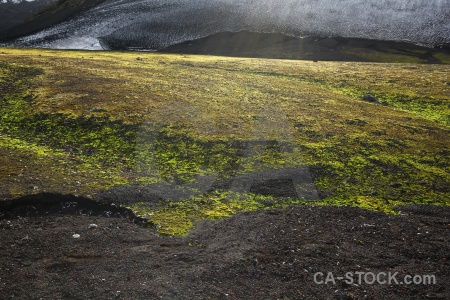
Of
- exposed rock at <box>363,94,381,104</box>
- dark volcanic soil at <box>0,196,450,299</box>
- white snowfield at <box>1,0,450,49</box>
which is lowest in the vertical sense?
dark volcanic soil at <box>0,196,450,299</box>

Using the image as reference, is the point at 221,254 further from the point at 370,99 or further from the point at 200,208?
the point at 370,99

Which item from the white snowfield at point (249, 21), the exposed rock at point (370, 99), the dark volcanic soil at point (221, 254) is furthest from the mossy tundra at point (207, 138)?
the white snowfield at point (249, 21)

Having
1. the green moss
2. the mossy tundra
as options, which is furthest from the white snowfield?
the green moss

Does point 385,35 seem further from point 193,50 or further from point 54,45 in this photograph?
point 54,45

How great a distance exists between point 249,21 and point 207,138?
123297 millimetres

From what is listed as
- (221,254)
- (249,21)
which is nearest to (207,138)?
(221,254)

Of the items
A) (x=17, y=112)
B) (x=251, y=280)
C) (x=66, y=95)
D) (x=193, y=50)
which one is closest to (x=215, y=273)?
(x=251, y=280)

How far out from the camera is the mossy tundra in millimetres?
18891

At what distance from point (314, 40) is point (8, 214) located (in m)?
123

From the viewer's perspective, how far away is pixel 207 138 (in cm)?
2633

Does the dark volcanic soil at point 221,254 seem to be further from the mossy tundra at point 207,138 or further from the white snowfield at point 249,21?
the white snowfield at point 249,21

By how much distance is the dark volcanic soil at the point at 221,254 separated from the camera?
12.1 m

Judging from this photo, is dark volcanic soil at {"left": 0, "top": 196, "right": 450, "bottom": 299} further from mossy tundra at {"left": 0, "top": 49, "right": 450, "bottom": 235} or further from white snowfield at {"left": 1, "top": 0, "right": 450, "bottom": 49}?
white snowfield at {"left": 1, "top": 0, "right": 450, "bottom": 49}

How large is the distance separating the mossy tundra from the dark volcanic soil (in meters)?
1.19
